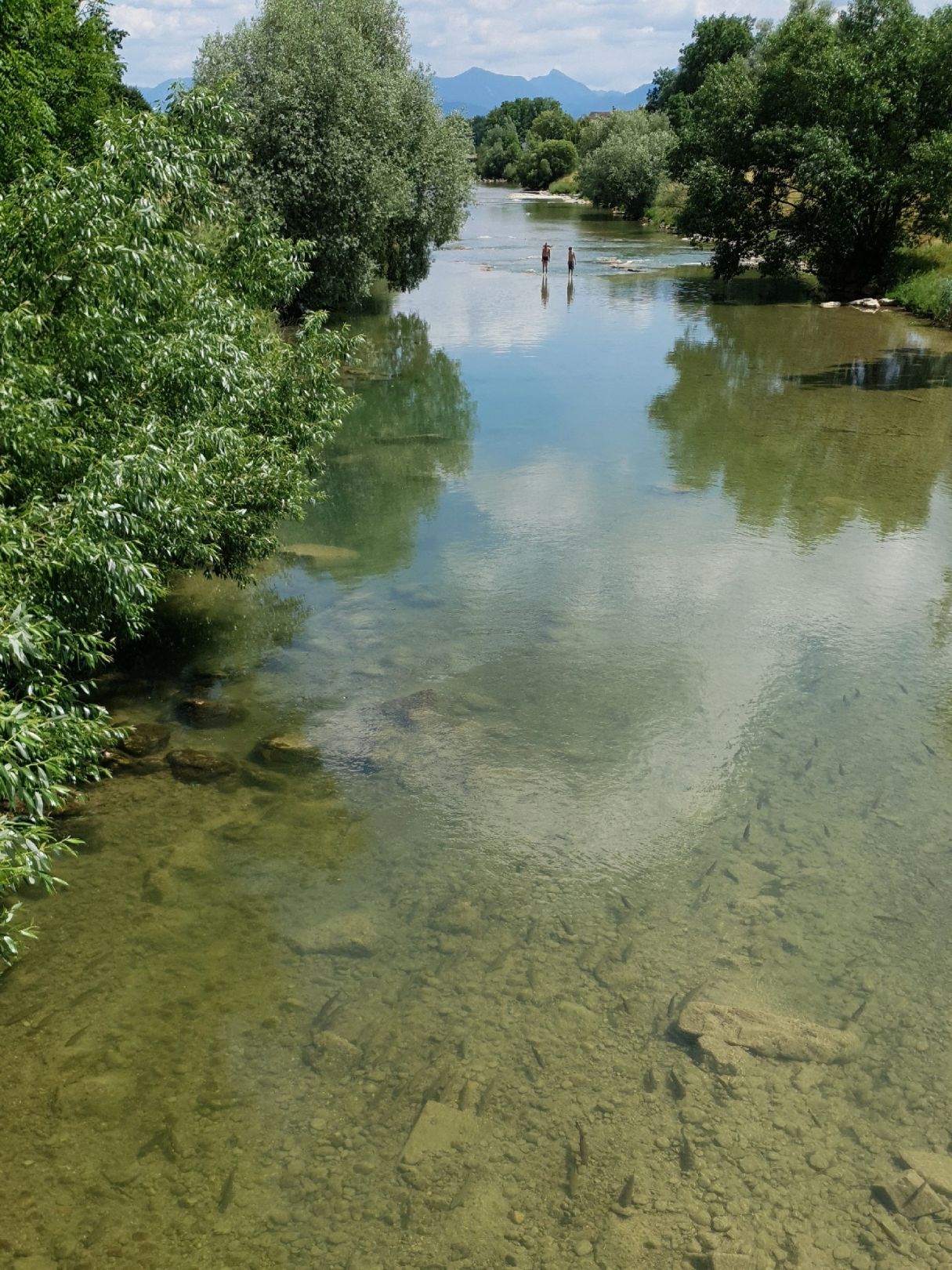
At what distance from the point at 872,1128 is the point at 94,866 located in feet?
27.7

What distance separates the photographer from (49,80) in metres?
20.1

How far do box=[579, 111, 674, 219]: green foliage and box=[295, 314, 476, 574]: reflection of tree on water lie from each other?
65.9m

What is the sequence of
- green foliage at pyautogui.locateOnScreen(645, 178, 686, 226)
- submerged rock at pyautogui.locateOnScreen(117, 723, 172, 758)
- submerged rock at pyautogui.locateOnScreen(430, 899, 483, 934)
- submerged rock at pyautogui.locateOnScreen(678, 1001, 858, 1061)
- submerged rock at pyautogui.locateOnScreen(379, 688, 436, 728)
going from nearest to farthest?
submerged rock at pyautogui.locateOnScreen(678, 1001, 858, 1061), submerged rock at pyautogui.locateOnScreen(430, 899, 483, 934), submerged rock at pyautogui.locateOnScreen(117, 723, 172, 758), submerged rock at pyautogui.locateOnScreen(379, 688, 436, 728), green foliage at pyautogui.locateOnScreen(645, 178, 686, 226)

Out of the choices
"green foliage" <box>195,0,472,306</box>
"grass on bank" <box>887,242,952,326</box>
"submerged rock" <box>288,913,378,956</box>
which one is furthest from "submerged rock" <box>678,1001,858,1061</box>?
"grass on bank" <box>887,242,952,326</box>

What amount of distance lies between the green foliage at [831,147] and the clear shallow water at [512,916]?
33.6 metres

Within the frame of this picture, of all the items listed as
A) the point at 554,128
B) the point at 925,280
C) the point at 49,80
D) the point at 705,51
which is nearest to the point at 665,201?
the point at 705,51

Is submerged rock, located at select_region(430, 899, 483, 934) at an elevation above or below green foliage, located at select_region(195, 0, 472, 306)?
below

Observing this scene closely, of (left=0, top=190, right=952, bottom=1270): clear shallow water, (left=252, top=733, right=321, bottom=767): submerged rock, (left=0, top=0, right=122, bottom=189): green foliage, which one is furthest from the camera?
(left=0, top=0, right=122, bottom=189): green foliage

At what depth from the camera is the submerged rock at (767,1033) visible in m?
9.16

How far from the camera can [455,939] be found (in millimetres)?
10492

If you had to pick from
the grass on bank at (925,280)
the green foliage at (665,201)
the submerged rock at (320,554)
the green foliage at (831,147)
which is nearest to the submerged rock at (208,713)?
the submerged rock at (320,554)

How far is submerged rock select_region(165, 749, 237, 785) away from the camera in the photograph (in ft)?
42.9

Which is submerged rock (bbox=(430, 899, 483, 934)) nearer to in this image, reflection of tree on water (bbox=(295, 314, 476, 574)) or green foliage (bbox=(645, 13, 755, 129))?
reflection of tree on water (bbox=(295, 314, 476, 574))

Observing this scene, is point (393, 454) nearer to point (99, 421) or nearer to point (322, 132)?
point (322, 132)
